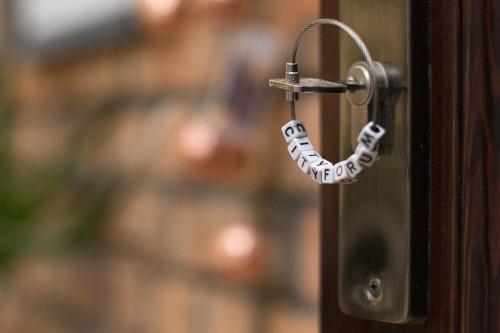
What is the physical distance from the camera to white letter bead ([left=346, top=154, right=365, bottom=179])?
0.85 feet

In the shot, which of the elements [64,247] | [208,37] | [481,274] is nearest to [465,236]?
[481,274]

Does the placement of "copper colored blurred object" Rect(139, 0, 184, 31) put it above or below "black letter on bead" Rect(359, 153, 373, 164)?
above

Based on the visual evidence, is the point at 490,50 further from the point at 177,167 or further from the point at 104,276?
the point at 104,276

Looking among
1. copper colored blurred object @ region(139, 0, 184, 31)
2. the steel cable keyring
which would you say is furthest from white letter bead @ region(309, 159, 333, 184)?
copper colored blurred object @ region(139, 0, 184, 31)

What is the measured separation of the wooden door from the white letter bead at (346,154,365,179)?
0.03 metres

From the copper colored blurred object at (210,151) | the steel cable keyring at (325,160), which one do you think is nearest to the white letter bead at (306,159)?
the steel cable keyring at (325,160)

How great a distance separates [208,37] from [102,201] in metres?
0.28

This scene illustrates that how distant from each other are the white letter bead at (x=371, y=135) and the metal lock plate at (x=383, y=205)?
15mm

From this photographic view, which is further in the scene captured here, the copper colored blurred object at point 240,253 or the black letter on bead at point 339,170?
the copper colored blurred object at point 240,253

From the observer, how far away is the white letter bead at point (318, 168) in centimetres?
27

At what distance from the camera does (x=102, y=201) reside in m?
0.98

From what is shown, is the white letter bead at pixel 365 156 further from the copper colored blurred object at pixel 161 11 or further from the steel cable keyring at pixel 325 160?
the copper colored blurred object at pixel 161 11

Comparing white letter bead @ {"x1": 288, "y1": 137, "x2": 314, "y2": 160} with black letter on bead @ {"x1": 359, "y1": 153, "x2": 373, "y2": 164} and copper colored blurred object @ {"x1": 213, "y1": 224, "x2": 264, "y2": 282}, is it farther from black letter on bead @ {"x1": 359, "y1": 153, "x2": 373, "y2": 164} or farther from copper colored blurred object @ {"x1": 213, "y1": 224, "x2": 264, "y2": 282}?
copper colored blurred object @ {"x1": 213, "y1": 224, "x2": 264, "y2": 282}

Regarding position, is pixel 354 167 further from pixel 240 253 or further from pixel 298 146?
pixel 240 253
